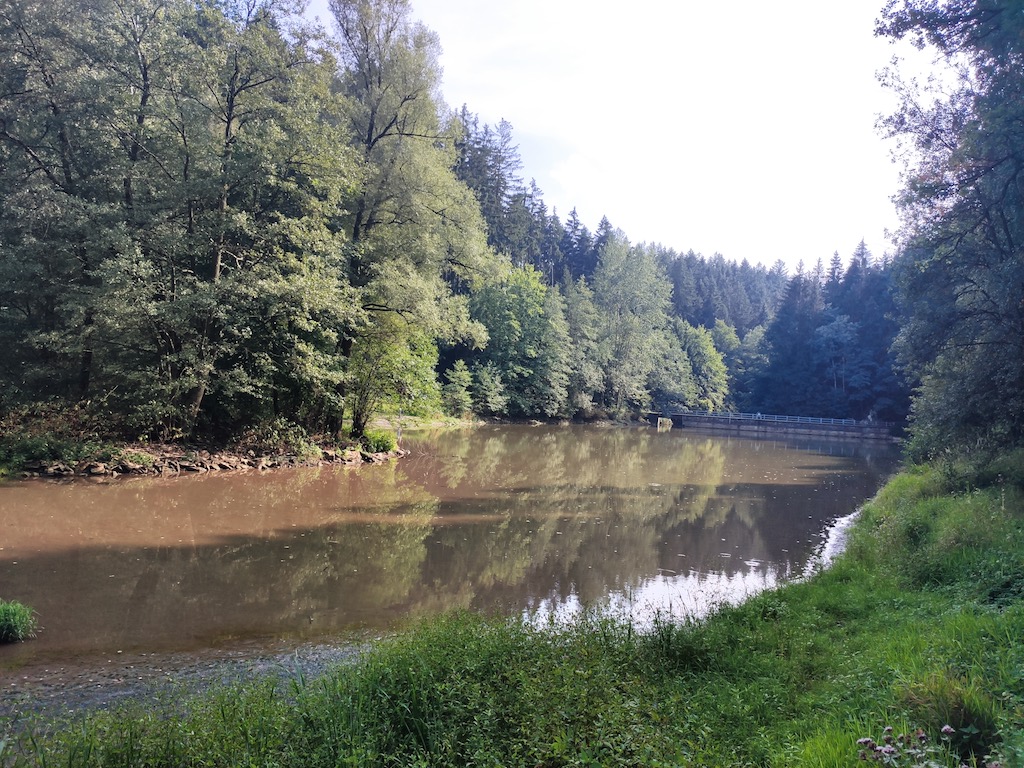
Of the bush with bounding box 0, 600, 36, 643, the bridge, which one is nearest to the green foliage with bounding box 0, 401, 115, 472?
the bush with bounding box 0, 600, 36, 643

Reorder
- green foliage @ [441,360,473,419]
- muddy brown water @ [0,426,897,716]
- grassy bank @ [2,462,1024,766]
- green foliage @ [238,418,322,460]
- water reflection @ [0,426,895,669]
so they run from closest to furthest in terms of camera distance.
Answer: grassy bank @ [2,462,1024,766], muddy brown water @ [0,426,897,716], water reflection @ [0,426,895,669], green foliage @ [238,418,322,460], green foliage @ [441,360,473,419]

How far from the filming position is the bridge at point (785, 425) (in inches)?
2151

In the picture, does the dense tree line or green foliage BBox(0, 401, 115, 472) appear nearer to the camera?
green foliage BBox(0, 401, 115, 472)

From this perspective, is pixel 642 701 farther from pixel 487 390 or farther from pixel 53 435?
pixel 487 390

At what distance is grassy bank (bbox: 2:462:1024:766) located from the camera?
147 inches

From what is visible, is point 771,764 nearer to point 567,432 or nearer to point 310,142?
point 310,142

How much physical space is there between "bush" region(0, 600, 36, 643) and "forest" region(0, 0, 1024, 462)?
1076 cm

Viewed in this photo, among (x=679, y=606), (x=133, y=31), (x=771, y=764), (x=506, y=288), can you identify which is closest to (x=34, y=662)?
(x=771, y=764)

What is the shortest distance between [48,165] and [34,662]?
631 inches

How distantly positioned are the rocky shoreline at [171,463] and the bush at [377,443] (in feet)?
5.39

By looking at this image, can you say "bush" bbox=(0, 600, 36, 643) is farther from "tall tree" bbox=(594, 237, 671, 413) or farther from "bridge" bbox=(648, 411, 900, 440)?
"bridge" bbox=(648, 411, 900, 440)

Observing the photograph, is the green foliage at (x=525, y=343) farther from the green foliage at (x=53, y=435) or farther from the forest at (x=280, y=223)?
the green foliage at (x=53, y=435)

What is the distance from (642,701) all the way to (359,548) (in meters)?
8.18

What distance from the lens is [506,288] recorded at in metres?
50.3
